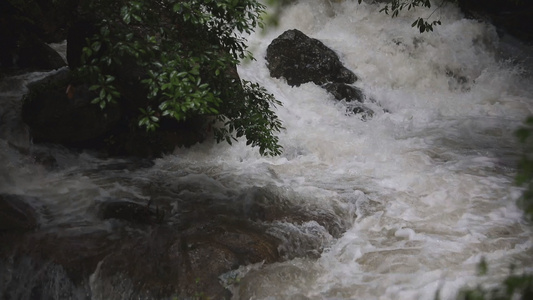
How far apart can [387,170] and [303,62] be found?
4.63 m

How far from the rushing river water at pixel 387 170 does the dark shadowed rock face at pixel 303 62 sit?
33 cm

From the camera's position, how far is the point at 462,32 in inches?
458

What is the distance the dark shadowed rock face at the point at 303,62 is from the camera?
32.6ft

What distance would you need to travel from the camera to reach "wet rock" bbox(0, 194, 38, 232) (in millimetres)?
3812

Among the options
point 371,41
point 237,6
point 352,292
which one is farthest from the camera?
point 371,41

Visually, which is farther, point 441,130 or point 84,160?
point 441,130

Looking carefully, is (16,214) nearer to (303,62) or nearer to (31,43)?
(31,43)

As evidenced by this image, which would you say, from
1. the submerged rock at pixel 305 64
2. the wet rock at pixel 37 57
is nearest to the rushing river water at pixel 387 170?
the submerged rock at pixel 305 64

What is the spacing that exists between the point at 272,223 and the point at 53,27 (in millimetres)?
6573

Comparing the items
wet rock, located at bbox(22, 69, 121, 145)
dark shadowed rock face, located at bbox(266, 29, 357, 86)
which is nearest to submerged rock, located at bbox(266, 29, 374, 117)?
dark shadowed rock face, located at bbox(266, 29, 357, 86)

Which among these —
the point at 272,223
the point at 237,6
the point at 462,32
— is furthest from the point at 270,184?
the point at 462,32

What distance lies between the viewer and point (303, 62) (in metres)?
10.1

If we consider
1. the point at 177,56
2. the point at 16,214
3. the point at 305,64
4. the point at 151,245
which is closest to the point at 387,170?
the point at 151,245

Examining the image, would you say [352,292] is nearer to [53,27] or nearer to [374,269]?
[374,269]
